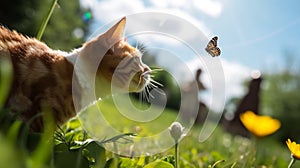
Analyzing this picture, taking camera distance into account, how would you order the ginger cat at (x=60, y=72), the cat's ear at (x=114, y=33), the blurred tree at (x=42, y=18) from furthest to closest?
the blurred tree at (x=42, y=18)
the cat's ear at (x=114, y=33)
the ginger cat at (x=60, y=72)

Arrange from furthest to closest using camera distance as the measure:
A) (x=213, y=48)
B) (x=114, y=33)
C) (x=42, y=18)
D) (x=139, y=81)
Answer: (x=42, y=18), (x=139, y=81), (x=114, y=33), (x=213, y=48)

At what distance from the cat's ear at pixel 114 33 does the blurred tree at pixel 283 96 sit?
14.4m

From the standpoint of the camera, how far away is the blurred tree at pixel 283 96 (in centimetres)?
1653

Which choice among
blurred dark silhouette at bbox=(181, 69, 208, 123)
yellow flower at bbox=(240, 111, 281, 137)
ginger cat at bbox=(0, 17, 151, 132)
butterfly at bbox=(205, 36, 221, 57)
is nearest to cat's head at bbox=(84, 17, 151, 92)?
ginger cat at bbox=(0, 17, 151, 132)

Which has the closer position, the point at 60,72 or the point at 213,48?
the point at 213,48

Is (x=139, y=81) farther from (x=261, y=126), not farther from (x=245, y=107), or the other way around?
(x=245, y=107)

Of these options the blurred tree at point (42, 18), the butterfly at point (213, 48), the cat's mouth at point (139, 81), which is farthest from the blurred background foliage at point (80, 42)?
the butterfly at point (213, 48)

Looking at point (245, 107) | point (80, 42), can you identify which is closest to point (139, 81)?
point (245, 107)

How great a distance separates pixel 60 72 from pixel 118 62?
0.32 metres

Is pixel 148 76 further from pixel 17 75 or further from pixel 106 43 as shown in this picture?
pixel 17 75

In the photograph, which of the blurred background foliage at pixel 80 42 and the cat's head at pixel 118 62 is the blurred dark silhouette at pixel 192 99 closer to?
the blurred background foliage at pixel 80 42

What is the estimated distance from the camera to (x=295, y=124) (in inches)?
572

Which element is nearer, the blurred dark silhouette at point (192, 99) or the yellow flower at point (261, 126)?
the yellow flower at point (261, 126)

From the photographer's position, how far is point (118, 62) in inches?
68.4
